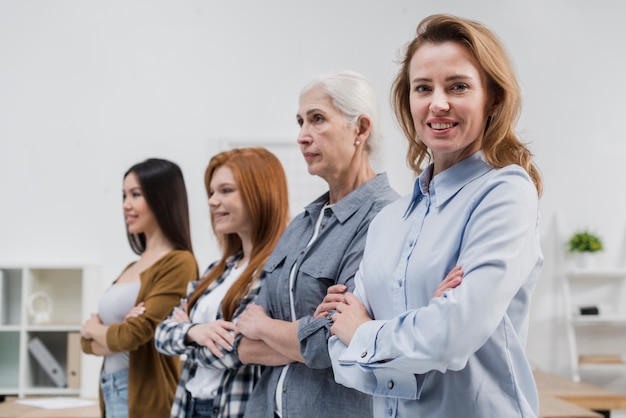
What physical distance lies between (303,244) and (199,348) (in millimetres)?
482

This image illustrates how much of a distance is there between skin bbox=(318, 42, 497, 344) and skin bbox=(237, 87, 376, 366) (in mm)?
581

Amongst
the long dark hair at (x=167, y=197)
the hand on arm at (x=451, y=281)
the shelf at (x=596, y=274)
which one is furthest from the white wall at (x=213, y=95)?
the hand on arm at (x=451, y=281)

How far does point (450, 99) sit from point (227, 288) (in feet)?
4.11

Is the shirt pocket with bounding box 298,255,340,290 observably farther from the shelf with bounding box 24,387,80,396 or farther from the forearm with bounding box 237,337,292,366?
the shelf with bounding box 24,387,80,396

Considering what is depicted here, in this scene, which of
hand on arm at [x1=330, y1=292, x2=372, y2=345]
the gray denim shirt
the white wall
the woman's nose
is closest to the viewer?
the woman's nose

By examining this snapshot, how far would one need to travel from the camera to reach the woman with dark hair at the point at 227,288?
2.19m

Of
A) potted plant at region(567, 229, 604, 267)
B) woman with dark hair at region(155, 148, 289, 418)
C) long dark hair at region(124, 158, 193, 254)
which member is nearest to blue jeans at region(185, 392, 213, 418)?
woman with dark hair at region(155, 148, 289, 418)

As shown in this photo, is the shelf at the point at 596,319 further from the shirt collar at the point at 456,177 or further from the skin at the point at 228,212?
the shirt collar at the point at 456,177

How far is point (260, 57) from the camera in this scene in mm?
5797

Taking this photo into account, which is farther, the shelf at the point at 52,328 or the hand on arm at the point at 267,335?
the shelf at the point at 52,328

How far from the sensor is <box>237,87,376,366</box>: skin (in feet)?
6.47

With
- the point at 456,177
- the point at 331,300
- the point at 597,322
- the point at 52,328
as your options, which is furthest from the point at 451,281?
the point at 597,322

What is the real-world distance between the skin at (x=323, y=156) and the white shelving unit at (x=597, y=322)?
3966 millimetres

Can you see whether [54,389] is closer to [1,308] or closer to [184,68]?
[1,308]
